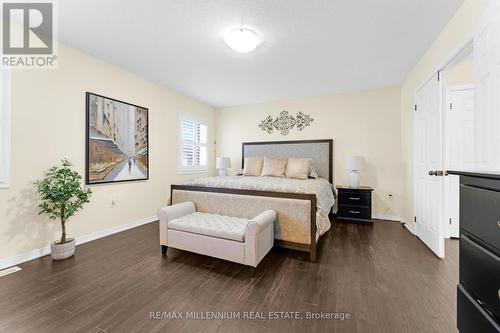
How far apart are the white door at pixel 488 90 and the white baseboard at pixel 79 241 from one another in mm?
4148

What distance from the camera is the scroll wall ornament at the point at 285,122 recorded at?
444 centimetres

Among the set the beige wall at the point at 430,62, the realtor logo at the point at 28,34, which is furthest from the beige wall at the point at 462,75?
the realtor logo at the point at 28,34

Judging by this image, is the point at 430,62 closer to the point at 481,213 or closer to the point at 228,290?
the point at 481,213

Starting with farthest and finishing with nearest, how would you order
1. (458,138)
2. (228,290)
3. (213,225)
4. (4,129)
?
1. (458,138)
2. (213,225)
3. (4,129)
4. (228,290)

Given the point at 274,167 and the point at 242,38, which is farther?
the point at 274,167

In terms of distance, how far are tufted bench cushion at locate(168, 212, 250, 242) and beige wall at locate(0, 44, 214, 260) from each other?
4.46ft

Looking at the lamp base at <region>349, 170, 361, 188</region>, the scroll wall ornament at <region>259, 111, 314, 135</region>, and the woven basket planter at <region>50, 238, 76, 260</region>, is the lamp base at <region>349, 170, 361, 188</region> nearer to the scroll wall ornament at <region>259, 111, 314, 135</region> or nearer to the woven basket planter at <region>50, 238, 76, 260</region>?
the scroll wall ornament at <region>259, 111, 314, 135</region>

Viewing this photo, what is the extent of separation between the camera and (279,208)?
7.82 feet

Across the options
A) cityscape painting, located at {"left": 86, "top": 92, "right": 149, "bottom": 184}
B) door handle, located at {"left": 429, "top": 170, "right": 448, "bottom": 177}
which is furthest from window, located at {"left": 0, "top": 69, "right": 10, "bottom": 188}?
door handle, located at {"left": 429, "top": 170, "right": 448, "bottom": 177}

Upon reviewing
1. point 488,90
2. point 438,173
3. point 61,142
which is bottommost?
point 438,173

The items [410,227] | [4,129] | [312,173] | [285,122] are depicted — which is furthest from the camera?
[285,122]

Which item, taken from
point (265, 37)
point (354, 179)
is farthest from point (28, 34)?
point (354, 179)

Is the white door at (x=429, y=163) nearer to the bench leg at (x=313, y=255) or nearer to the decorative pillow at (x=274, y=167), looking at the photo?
the bench leg at (x=313, y=255)

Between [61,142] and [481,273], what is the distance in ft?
12.5
